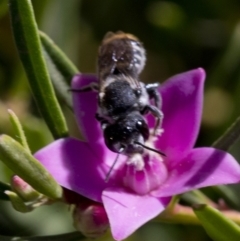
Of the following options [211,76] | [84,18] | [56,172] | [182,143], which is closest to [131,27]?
[84,18]

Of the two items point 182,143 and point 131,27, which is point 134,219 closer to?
point 182,143

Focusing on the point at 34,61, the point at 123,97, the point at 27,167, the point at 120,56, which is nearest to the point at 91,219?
the point at 27,167

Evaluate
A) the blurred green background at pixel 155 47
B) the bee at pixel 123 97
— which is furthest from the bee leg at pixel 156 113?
the blurred green background at pixel 155 47

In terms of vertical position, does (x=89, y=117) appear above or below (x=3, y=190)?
above

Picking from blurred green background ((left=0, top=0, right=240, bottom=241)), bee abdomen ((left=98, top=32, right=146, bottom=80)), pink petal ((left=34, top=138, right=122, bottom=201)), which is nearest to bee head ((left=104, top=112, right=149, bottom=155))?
pink petal ((left=34, top=138, right=122, bottom=201))

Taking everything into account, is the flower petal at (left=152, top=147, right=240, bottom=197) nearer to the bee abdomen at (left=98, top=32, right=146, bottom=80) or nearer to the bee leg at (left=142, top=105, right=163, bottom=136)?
the bee leg at (left=142, top=105, right=163, bottom=136)

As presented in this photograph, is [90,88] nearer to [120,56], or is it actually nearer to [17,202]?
[120,56]

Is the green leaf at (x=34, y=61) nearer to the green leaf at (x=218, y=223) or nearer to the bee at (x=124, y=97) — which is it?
the bee at (x=124, y=97)
